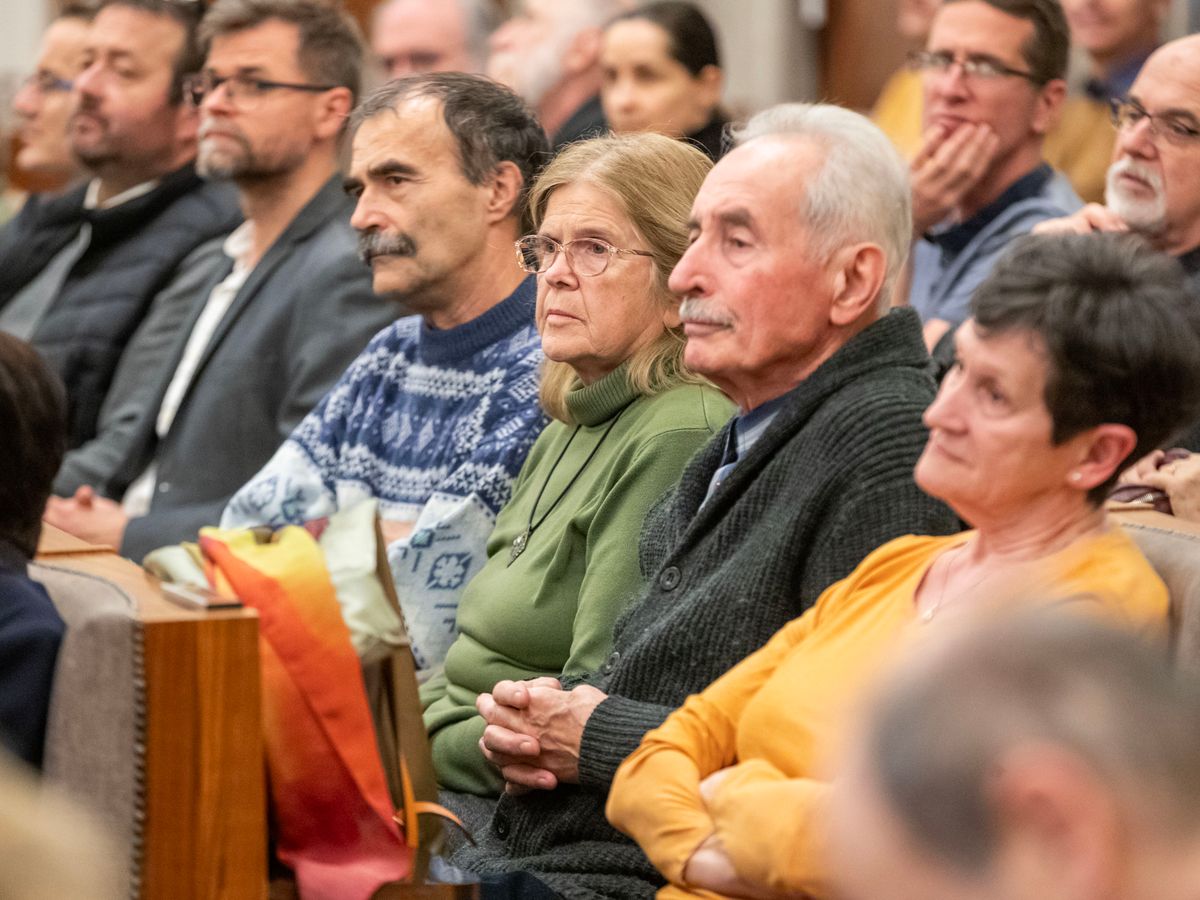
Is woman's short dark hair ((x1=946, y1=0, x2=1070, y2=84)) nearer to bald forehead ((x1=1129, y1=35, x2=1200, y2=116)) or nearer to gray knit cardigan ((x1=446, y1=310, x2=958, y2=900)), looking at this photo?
bald forehead ((x1=1129, y1=35, x2=1200, y2=116))

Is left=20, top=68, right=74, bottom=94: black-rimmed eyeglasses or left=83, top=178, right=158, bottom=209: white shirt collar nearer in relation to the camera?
left=83, top=178, right=158, bottom=209: white shirt collar

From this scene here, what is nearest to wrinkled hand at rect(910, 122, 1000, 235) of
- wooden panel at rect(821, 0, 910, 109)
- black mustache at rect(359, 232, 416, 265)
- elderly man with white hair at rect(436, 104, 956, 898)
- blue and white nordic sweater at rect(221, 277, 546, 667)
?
blue and white nordic sweater at rect(221, 277, 546, 667)

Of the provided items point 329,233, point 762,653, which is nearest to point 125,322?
point 329,233

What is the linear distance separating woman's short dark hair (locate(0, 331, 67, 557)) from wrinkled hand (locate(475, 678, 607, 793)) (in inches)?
23.5

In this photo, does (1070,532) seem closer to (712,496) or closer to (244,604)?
(712,496)

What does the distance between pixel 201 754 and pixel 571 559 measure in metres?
0.66

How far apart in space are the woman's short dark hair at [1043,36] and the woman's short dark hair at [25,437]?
2241 millimetres

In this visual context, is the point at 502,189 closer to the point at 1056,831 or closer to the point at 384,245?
the point at 384,245

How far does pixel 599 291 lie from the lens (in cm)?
254

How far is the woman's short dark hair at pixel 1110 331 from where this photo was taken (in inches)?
67.8

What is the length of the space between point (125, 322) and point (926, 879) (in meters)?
3.82

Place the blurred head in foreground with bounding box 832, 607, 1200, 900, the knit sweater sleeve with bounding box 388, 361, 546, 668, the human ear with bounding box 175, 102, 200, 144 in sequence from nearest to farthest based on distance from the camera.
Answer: the blurred head in foreground with bounding box 832, 607, 1200, 900 → the knit sweater sleeve with bounding box 388, 361, 546, 668 → the human ear with bounding box 175, 102, 200, 144

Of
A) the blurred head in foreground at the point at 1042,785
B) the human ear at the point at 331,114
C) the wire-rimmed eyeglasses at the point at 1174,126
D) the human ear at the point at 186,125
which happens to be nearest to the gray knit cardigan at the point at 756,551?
the wire-rimmed eyeglasses at the point at 1174,126

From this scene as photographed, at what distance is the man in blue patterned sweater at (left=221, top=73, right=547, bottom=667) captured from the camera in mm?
2959
